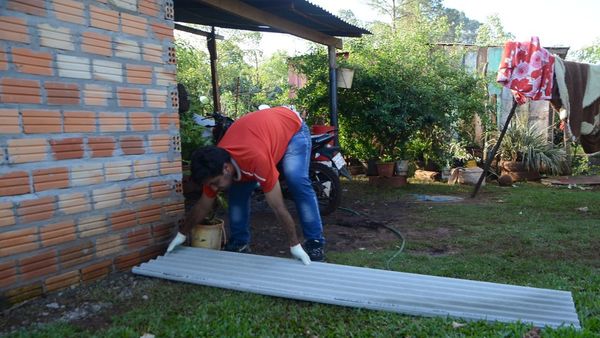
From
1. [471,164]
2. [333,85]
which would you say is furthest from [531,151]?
[333,85]

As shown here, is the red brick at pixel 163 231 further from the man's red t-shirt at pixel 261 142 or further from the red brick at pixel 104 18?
the red brick at pixel 104 18

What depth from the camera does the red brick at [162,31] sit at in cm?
312

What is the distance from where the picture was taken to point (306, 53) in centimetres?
752

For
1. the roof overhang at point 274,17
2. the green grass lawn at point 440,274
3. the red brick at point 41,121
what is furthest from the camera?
the roof overhang at point 274,17

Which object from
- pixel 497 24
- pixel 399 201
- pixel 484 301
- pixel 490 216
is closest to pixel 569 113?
pixel 490 216

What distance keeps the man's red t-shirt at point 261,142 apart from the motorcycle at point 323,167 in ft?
5.37

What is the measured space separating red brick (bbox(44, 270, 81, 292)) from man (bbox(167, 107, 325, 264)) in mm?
643

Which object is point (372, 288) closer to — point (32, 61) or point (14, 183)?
point (14, 183)

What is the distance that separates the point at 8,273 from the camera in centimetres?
235

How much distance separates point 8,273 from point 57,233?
1.06 ft

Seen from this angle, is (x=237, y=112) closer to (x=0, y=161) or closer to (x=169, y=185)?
(x=169, y=185)

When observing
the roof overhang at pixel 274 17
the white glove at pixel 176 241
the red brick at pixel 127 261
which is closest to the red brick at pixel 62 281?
the red brick at pixel 127 261

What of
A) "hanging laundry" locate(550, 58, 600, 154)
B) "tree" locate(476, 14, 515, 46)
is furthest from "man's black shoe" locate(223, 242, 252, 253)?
"tree" locate(476, 14, 515, 46)

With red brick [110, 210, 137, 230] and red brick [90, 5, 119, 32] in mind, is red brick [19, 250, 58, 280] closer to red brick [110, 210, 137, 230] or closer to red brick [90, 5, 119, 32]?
red brick [110, 210, 137, 230]
